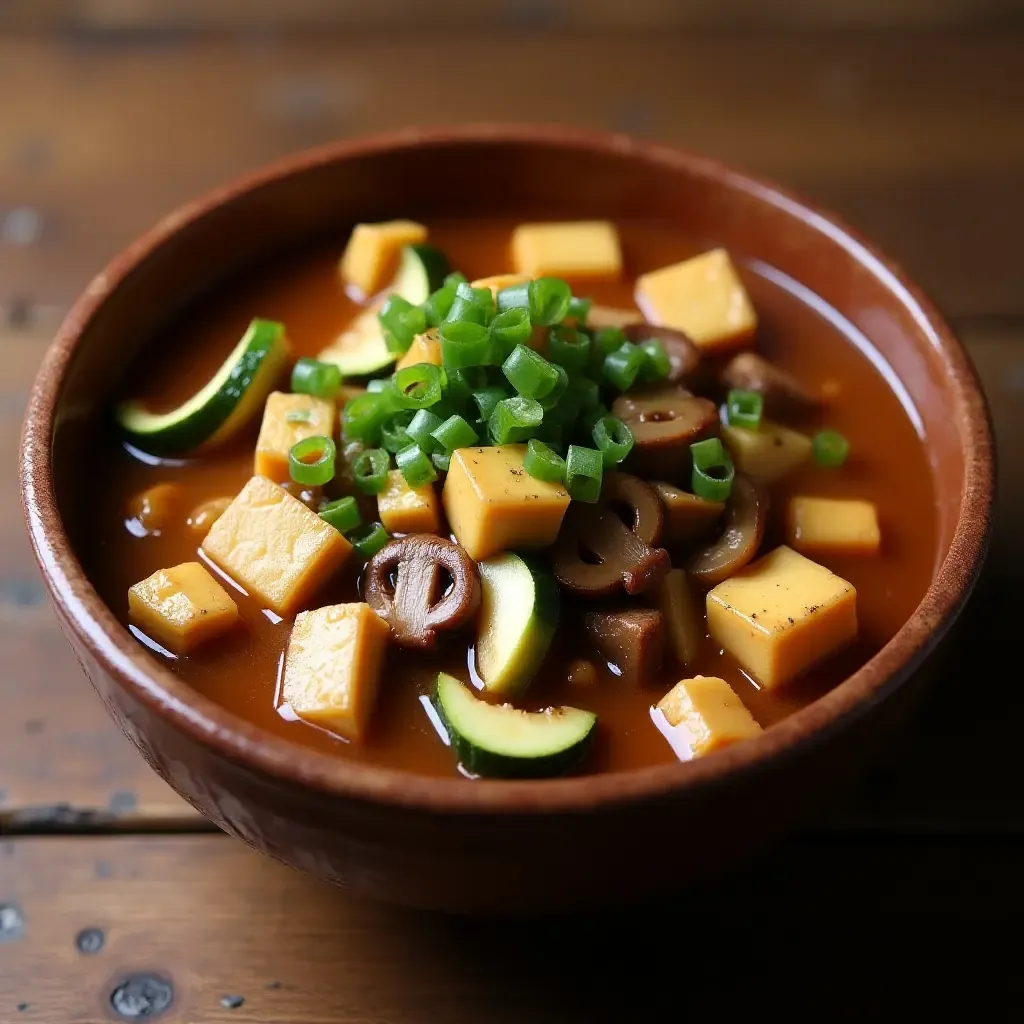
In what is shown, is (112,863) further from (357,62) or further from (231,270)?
(357,62)

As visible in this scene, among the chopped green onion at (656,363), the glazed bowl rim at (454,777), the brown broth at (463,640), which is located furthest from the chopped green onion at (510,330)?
the glazed bowl rim at (454,777)

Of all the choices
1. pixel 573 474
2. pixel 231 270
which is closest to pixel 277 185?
pixel 231 270

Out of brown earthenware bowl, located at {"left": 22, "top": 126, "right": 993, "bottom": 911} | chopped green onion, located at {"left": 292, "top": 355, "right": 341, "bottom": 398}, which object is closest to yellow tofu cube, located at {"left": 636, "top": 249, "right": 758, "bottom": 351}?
brown earthenware bowl, located at {"left": 22, "top": 126, "right": 993, "bottom": 911}

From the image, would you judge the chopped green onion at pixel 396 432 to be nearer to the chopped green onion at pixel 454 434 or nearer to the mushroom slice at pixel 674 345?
the chopped green onion at pixel 454 434

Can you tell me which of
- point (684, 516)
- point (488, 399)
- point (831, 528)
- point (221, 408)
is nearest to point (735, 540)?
point (684, 516)

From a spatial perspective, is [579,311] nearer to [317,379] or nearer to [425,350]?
[425,350]

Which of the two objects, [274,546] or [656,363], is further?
[656,363]
